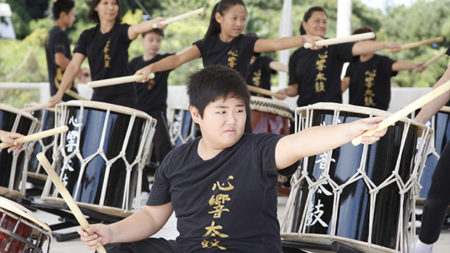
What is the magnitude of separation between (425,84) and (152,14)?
6.45 m

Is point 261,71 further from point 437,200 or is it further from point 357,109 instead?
point 437,200

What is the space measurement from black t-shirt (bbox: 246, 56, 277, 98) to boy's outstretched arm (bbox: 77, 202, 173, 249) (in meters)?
3.15

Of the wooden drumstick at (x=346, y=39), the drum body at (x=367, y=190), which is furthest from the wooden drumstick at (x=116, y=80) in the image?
the drum body at (x=367, y=190)

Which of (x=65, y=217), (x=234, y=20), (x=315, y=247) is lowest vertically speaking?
(x=65, y=217)

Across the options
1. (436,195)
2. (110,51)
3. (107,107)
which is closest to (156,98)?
(110,51)

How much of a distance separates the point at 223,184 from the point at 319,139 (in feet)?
1.02

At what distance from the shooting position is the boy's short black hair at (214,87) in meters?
1.79

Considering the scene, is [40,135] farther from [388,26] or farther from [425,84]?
[388,26]

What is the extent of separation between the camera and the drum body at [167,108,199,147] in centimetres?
539

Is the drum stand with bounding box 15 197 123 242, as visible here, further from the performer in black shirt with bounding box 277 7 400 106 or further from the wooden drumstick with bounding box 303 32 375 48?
the performer in black shirt with bounding box 277 7 400 106

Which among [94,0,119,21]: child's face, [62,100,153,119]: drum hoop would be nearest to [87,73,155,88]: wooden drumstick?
[62,100,153,119]: drum hoop

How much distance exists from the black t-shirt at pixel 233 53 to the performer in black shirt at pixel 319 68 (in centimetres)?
66

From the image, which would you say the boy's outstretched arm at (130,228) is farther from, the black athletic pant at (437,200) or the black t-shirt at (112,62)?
the black t-shirt at (112,62)

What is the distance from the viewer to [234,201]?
1736 mm
